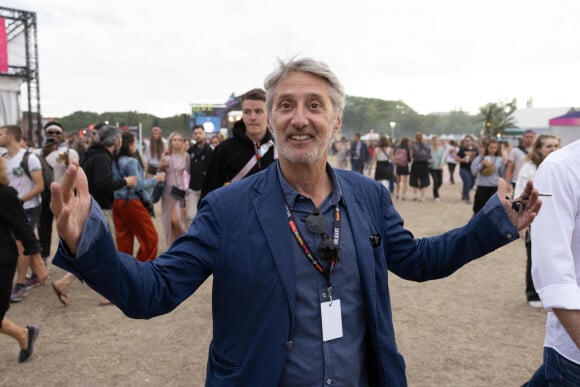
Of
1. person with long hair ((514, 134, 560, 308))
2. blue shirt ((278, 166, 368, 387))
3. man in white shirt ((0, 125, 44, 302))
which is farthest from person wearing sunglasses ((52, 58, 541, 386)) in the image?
man in white shirt ((0, 125, 44, 302))

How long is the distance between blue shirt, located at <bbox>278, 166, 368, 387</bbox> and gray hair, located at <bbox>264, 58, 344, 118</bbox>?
401 millimetres

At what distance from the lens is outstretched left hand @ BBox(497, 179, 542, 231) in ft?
5.54

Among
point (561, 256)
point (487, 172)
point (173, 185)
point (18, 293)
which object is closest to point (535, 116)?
point (487, 172)

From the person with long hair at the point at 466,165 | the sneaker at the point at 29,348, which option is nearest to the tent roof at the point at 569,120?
the person with long hair at the point at 466,165

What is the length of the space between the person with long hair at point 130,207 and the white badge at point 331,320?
14.4 ft

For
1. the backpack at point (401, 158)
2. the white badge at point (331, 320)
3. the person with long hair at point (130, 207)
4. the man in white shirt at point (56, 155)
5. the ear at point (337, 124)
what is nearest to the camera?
the white badge at point (331, 320)

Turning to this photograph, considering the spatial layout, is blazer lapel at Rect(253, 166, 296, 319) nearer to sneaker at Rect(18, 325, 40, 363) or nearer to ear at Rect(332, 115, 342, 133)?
ear at Rect(332, 115, 342, 133)

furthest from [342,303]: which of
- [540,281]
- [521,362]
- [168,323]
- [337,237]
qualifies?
[168,323]

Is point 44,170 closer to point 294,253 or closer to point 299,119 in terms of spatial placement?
point 299,119

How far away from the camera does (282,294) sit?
1.60m

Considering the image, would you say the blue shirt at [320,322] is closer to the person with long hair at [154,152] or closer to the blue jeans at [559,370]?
the blue jeans at [559,370]

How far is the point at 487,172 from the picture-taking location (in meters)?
9.03

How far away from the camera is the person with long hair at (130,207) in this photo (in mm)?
5730

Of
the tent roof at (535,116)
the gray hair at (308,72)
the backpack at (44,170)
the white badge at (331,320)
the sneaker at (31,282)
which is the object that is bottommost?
the sneaker at (31,282)
